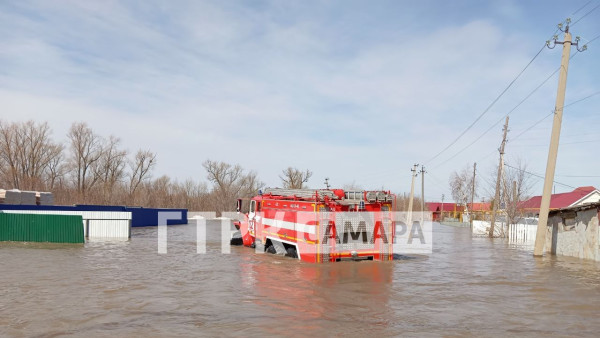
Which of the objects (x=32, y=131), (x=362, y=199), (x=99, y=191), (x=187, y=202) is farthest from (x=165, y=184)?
(x=362, y=199)

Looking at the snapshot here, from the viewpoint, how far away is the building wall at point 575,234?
2211cm

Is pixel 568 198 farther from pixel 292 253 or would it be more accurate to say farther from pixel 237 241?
pixel 292 253

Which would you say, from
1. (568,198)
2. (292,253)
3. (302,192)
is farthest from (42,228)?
(568,198)

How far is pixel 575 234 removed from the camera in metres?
24.2

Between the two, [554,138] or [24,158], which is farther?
[24,158]

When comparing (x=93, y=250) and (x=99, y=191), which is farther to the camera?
(x=99, y=191)

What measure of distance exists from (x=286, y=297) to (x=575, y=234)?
18.2 metres

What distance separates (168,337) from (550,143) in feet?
68.5

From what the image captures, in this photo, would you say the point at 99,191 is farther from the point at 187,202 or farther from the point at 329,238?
the point at 329,238

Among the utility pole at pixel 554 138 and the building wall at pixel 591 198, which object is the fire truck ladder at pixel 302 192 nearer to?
the utility pole at pixel 554 138

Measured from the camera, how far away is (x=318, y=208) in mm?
18781

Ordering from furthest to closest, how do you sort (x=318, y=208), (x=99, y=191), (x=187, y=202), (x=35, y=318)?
(x=187, y=202), (x=99, y=191), (x=318, y=208), (x=35, y=318)

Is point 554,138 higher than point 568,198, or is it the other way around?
point 554,138

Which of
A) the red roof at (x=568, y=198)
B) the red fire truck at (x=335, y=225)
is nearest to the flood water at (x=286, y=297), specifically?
the red fire truck at (x=335, y=225)
